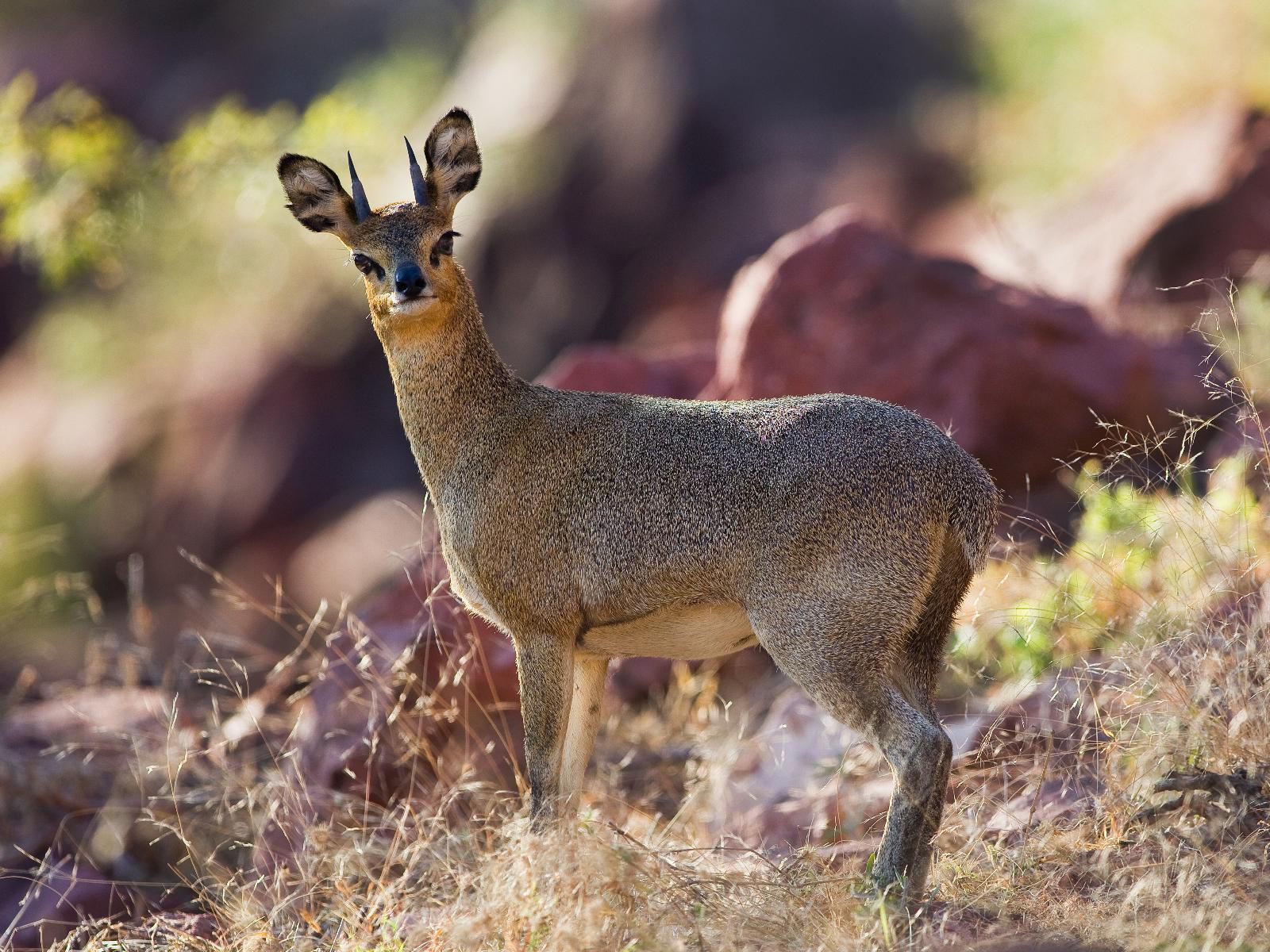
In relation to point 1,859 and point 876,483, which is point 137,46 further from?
point 876,483

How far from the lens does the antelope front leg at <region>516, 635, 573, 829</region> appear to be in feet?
20.6

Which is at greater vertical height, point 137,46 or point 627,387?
point 137,46

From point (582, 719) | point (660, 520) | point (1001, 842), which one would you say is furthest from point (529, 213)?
point (1001, 842)

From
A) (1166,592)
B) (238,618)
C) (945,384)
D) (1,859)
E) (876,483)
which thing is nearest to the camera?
(876,483)

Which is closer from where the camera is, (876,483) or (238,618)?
(876,483)

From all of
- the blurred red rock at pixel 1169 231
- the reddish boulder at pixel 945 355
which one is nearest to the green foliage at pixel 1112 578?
the reddish boulder at pixel 945 355

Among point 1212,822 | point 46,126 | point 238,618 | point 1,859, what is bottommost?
point 238,618

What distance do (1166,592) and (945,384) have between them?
350 cm

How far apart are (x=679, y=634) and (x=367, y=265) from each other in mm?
2248

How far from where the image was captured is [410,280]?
6359 mm

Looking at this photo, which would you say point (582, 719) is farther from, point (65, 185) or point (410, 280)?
point (65, 185)

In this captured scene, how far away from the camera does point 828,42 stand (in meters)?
21.2

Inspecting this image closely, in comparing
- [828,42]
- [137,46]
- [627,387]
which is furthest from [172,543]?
[137,46]

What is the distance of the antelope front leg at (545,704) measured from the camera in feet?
20.6
